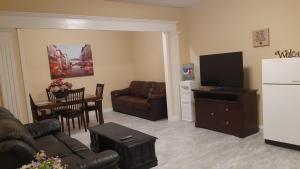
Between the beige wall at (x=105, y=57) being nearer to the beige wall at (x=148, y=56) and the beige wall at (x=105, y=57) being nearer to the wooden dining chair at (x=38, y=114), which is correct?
the beige wall at (x=148, y=56)

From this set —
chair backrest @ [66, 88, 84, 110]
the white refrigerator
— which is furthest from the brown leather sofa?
the white refrigerator

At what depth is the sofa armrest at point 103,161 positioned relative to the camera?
6.53 ft

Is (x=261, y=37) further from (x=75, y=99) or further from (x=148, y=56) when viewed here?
(x=75, y=99)

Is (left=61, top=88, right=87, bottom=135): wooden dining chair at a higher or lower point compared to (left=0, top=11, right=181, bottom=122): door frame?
lower

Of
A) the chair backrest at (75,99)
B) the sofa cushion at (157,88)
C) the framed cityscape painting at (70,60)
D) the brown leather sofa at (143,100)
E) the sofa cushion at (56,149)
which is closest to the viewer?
the sofa cushion at (56,149)

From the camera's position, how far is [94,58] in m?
6.78

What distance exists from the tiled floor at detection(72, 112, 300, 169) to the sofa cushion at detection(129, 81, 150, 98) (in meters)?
1.87

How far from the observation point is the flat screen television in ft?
13.4

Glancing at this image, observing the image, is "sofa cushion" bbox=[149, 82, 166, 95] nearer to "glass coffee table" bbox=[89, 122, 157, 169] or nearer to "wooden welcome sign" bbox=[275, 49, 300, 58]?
"glass coffee table" bbox=[89, 122, 157, 169]

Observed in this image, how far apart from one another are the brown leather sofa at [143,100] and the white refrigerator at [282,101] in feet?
8.18

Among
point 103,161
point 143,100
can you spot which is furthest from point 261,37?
point 103,161

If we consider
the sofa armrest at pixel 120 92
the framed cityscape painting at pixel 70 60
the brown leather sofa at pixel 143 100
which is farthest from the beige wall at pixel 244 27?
the framed cityscape painting at pixel 70 60

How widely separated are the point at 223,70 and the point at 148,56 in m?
2.99

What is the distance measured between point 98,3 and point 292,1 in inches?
126
